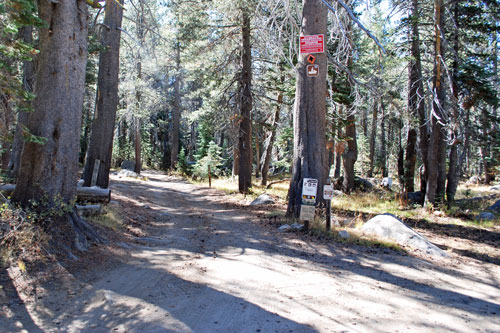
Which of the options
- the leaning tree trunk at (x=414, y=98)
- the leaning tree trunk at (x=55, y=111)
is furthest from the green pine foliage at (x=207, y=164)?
the leaning tree trunk at (x=55, y=111)

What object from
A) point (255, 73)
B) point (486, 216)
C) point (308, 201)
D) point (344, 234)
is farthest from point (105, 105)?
point (486, 216)

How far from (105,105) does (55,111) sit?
19.1ft

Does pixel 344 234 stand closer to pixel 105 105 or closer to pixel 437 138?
pixel 437 138

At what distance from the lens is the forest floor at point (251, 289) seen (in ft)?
12.5

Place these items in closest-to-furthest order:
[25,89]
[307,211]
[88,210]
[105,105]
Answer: [88,210] < [307,211] < [105,105] < [25,89]

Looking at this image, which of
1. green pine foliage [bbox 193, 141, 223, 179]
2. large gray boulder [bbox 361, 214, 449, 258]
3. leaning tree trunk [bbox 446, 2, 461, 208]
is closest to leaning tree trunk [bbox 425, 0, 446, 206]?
leaning tree trunk [bbox 446, 2, 461, 208]

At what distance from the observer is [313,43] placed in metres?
9.37

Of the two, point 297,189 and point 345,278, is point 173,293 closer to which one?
point 345,278

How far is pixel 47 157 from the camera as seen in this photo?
587 cm

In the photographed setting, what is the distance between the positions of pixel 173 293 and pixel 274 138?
18021 millimetres

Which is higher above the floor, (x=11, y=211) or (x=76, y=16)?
(x=76, y=16)

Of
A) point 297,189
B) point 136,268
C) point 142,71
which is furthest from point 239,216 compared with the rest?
point 142,71

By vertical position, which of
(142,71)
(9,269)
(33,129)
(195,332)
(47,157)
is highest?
(142,71)

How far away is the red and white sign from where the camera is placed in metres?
9.34
